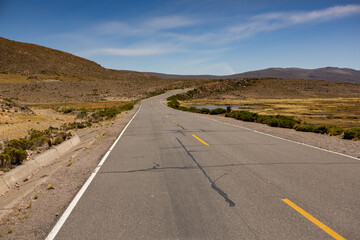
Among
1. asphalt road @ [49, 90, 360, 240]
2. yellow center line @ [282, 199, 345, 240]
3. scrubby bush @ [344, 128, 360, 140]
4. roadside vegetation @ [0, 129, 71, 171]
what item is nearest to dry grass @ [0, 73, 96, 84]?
roadside vegetation @ [0, 129, 71, 171]

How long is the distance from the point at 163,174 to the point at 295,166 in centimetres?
399

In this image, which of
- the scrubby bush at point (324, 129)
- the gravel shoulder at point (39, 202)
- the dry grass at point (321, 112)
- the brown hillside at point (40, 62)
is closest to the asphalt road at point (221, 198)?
the gravel shoulder at point (39, 202)

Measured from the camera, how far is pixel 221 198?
17.2 ft

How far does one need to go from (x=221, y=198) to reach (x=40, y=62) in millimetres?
149752

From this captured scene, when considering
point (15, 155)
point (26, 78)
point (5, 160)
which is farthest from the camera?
point (26, 78)

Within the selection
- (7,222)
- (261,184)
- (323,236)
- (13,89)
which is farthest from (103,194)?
(13,89)

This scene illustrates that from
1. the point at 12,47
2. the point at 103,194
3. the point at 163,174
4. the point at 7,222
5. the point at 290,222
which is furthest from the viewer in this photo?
the point at 12,47

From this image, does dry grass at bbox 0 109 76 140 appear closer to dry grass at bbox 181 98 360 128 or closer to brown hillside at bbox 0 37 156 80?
dry grass at bbox 181 98 360 128

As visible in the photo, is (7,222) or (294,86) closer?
(7,222)

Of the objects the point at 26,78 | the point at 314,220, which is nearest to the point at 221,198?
the point at 314,220

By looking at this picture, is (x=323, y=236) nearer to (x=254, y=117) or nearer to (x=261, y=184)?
(x=261, y=184)

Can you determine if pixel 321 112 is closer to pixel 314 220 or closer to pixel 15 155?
pixel 314 220

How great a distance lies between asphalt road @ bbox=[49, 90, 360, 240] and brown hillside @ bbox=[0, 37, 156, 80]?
5233 inches

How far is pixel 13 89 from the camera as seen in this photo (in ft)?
290
